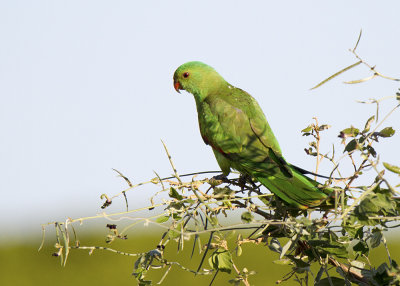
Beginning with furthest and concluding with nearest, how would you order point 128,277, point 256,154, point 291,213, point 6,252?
point 6,252 → point 128,277 → point 256,154 → point 291,213

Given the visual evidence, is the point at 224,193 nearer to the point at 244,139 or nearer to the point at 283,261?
the point at 283,261

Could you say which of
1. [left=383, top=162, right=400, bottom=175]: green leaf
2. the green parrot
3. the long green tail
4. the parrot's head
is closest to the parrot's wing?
the green parrot

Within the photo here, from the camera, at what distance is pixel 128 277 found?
712cm

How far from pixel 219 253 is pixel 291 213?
43 cm

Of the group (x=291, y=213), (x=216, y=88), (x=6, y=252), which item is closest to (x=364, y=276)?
(x=291, y=213)

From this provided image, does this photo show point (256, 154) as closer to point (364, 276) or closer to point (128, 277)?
point (364, 276)

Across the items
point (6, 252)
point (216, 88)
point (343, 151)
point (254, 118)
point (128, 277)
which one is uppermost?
point (216, 88)

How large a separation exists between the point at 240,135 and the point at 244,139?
5 cm

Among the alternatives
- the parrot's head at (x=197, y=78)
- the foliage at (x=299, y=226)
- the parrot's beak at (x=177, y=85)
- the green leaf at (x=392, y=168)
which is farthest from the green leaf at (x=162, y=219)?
the parrot's beak at (x=177, y=85)

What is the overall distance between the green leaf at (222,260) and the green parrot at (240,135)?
0.44m

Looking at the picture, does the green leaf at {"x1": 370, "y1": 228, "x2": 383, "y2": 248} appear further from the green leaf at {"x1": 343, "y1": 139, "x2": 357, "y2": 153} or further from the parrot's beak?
the parrot's beak

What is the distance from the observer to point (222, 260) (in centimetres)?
225

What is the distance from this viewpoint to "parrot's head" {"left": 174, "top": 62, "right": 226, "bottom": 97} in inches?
165

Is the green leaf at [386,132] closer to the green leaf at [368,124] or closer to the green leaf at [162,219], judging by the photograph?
the green leaf at [368,124]
